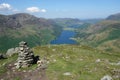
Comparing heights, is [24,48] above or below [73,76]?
above

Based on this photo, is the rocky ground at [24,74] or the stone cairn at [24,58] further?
the stone cairn at [24,58]

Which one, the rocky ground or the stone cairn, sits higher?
the stone cairn

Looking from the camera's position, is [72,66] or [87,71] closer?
Result: [87,71]

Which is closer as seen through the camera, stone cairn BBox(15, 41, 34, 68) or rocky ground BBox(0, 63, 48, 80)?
rocky ground BBox(0, 63, 48, 80)

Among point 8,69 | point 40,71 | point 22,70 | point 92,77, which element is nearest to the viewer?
point 92,77

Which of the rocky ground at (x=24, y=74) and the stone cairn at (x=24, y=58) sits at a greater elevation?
the stone cairn at (x=24, y=58)

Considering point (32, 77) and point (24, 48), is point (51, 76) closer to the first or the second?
point (32, 77)

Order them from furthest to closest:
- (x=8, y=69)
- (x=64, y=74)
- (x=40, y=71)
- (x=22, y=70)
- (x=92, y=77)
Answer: (x=8, y=69) < (x=22, y=70) < (x=40, y=71) < (x=64, y=74) < (x=92, y=77)

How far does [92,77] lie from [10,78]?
62.6 feet

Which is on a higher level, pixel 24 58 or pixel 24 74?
Result: pixel 24 58

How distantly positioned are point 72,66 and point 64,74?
478cm

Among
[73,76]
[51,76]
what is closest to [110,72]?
[73,76]

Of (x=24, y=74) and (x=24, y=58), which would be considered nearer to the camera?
(x=24, y=74)

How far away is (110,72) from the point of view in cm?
4131
